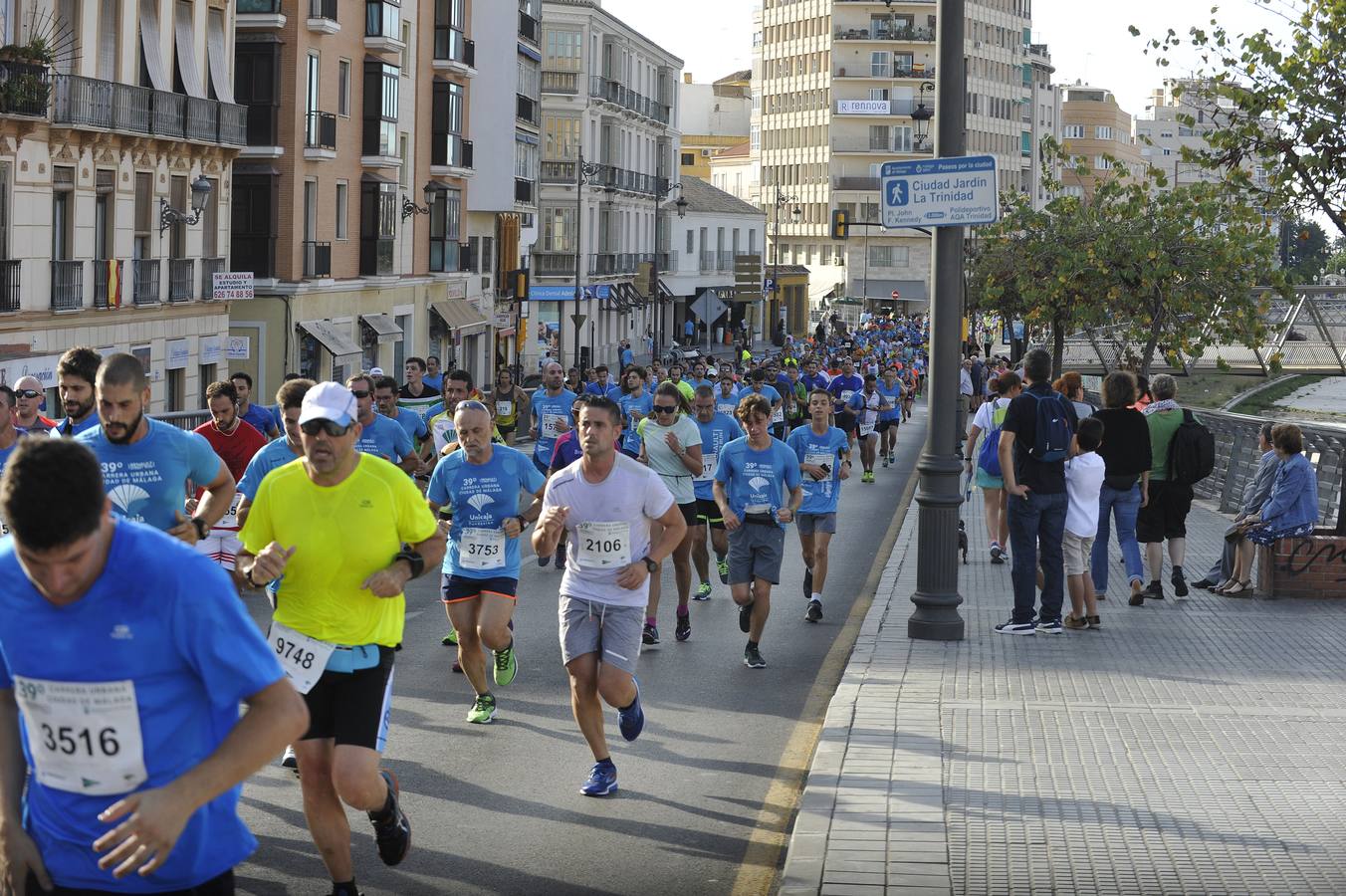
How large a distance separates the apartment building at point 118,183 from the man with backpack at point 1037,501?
1672 centimetres

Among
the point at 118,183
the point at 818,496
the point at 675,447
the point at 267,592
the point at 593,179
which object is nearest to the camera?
the point at 267,592

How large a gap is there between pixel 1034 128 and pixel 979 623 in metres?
148

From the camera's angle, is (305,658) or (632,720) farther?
(632,720)

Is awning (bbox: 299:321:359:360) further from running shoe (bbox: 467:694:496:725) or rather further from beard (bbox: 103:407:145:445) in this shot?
beard (bbox: 103:407:145:445)

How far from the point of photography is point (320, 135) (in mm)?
44500

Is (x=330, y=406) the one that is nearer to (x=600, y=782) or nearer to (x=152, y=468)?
(x=152, y=468)

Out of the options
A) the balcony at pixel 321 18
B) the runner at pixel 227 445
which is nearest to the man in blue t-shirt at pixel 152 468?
the runner at pixel 227 445

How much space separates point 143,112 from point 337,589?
29477 mm

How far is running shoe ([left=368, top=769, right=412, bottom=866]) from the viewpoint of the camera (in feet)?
22.4

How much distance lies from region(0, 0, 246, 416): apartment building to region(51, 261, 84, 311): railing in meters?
0.03

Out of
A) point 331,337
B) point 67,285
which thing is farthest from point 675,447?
point 331,337

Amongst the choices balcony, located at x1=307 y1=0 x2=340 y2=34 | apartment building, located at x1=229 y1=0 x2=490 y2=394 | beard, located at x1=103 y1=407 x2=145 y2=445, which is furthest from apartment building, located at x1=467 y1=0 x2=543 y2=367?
beard, located at x1=103 y1=407 x2=145 y2=445

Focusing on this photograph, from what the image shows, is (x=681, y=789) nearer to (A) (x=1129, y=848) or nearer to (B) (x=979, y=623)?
(A) (x=1129, y=848)

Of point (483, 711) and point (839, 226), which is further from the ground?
point (839, 226)
